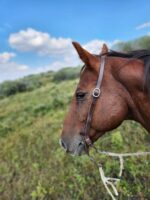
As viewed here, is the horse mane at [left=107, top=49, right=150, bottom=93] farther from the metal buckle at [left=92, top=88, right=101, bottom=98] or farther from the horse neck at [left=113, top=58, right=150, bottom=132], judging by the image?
the metal buckle at [left=92, top=88, right=101, bottom=98]

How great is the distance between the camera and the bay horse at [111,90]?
7.46 feet

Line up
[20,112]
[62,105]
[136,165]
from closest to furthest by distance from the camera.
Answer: [136,165]
[62,105]
[20,112]

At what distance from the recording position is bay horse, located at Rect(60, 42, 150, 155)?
2273 millimetres

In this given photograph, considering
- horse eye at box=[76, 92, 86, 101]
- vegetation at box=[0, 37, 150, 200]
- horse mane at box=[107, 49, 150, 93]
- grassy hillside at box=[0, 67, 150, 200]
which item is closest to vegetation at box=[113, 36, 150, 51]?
vegetation at box=[0, 37, 150, 200]

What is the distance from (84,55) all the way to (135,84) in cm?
47

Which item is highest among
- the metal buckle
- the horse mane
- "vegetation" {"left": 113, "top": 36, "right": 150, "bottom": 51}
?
the horse mane

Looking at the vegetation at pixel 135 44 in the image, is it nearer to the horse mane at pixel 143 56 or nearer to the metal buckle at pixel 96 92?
the horse mane at pixel 143 56

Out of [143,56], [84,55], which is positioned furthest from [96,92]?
[143,56]

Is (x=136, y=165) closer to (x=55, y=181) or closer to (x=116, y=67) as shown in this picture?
(x=55, y=181)

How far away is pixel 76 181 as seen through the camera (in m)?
4.68

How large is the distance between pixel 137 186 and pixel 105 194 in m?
0.48

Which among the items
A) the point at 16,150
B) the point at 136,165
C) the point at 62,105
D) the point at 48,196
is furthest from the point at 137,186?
the point at 62,105

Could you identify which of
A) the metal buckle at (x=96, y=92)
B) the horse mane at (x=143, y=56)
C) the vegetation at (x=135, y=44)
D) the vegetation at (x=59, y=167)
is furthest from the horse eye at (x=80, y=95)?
the vegetation at (x=135, y=44)

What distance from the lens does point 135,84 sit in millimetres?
2262
